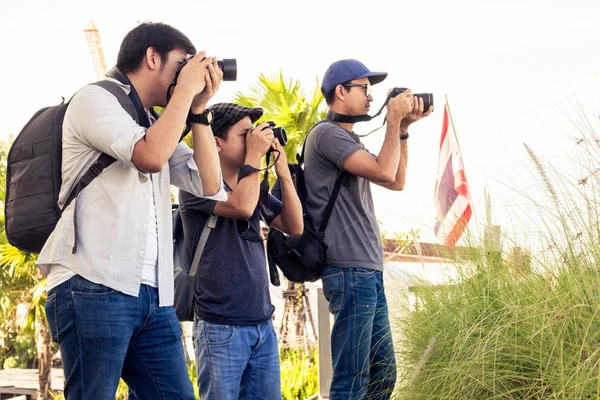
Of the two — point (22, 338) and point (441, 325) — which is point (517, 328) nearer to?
point (441, 325)

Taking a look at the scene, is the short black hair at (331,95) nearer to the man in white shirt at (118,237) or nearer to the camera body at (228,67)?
the camera body at (228,67)

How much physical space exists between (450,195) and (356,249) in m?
1.97

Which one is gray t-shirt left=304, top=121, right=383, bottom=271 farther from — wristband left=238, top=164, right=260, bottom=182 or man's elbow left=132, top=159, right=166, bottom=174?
Answer: man's elbow left=132, top=159, right=166, bottom=174

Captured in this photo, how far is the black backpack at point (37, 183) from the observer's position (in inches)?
84.4

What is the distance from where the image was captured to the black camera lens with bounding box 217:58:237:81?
97.7 inches

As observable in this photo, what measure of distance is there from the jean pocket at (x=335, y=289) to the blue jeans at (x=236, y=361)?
0.50 meters

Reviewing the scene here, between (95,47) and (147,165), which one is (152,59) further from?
(95,47)

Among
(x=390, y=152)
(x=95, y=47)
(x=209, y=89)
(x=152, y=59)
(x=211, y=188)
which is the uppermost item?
(x=95, y=47)

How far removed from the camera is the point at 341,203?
11.7ft

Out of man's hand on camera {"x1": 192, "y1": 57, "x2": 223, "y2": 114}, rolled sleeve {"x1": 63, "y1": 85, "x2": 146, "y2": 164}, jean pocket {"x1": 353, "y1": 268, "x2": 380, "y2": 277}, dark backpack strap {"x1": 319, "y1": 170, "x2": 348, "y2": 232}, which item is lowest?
jean pocket {"x1": 353, "y1": 268, "x2": 380, "y2": 277}

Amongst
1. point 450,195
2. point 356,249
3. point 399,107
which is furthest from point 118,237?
point 450,195

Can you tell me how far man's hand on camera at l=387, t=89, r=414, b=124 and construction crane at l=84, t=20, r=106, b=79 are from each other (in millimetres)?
40414

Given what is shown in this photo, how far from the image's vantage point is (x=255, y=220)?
314 centimetres

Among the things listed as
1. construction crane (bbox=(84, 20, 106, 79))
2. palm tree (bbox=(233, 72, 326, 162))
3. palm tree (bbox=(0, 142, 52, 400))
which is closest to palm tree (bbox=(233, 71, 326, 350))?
palm tree (bbox=(233, 72, 326, 162))
